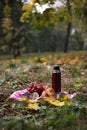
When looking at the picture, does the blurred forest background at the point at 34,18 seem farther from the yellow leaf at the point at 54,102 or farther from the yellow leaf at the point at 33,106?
the yellow leaf at the point at 33,106

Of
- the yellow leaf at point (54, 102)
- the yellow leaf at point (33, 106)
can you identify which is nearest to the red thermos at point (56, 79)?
the yellow leaf at point (54, 102)

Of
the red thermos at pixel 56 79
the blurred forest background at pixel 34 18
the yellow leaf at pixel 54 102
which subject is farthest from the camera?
the blurred forest background at pixel 34 18

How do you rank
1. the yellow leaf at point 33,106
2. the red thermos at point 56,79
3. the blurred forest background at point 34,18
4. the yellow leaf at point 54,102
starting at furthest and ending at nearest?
1. the blurred forest background at point 34,18
2. the red thermos at point 56,79
3. the yellow leaf at point 54,102
4. the yellow leaf at point 33,106

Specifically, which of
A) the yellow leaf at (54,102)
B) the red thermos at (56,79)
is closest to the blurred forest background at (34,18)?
the red thermos at (56,79)

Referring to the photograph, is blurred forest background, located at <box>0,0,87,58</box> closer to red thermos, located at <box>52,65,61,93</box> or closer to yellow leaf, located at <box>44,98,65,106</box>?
red thermos, located at <box>52,65,61,93</box>

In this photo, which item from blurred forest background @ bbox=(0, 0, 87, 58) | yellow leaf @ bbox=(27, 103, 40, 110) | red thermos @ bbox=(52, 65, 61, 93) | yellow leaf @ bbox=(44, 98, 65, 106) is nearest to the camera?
yellow leaf @ bbox=(27, 103, 40, 110)

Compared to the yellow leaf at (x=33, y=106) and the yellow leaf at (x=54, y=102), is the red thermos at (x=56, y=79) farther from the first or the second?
the yellow leaf at (x=33, y=106)

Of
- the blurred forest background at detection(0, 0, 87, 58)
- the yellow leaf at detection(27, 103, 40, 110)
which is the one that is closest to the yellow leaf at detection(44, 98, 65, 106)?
the yellow leaf at detection(27, 103, 40, 110)

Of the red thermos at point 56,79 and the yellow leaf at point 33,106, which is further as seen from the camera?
the red thermos at point 56,79

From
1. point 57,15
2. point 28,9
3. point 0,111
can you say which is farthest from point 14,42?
point 0,111

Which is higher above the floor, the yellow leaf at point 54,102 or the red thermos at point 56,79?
the red thermos at point 56,79

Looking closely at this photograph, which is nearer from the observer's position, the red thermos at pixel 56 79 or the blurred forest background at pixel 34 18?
the red thermos at pixel 56 79

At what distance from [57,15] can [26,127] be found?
11005 millimetres

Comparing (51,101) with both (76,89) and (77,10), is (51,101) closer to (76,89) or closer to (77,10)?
(76,89)
